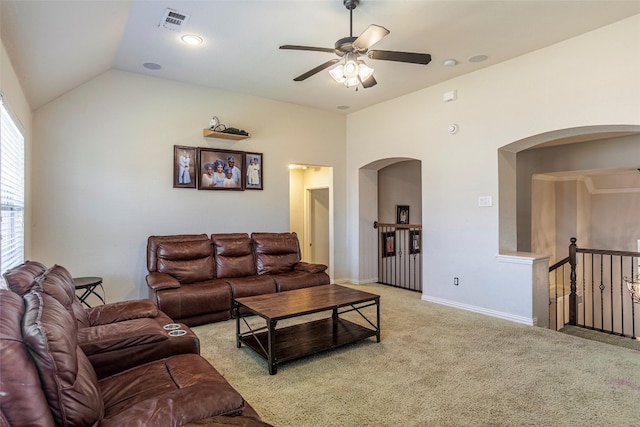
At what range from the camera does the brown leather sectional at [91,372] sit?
107 cm

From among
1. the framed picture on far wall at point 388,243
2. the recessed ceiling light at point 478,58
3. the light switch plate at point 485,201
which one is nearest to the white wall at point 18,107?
the recessed ceiling light at point 478,58

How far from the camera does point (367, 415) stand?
225 centimetres

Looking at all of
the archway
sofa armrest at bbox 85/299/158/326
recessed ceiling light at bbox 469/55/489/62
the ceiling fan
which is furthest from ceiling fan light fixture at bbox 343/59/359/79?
the archway

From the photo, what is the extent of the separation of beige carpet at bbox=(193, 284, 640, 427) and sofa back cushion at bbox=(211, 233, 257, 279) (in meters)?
0.94

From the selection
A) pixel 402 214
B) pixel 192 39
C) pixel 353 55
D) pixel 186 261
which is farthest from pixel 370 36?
pixel 402 214

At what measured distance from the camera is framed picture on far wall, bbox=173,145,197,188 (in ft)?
15.9

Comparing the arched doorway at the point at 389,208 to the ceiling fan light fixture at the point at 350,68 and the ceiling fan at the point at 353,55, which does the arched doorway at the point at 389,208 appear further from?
the ceiling fan light fixture at the point at 350,68

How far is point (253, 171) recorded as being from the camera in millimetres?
5469

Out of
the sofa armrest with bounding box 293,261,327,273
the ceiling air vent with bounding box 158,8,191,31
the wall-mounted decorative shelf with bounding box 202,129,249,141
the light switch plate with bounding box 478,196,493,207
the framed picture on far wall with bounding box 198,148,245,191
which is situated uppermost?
the ceiling air vent with bounding box 158,8,191,31

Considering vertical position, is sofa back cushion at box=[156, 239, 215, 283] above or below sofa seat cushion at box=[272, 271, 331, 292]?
above

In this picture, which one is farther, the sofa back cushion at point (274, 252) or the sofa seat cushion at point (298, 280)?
the sofa back cushion at point (274, 252)

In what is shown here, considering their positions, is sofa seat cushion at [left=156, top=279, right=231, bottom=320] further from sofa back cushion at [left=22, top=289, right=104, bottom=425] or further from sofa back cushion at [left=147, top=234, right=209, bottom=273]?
sofa back cushion at [left=22, top=289, right=104, bottom=425]

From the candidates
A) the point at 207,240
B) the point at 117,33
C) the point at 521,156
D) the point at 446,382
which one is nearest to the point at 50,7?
the point at 117,33

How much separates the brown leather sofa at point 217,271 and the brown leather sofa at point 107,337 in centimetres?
139
